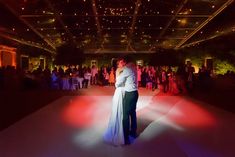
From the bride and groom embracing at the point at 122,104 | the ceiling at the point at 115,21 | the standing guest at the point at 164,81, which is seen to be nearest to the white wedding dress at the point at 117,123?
the bride and groom embracing at the point at 122,104

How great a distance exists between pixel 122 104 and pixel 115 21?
67.0ft

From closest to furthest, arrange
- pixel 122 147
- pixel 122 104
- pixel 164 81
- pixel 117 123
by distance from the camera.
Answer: pixel 122 147 → pixel 117 123 → pixel 122 104 → pixel 164 81

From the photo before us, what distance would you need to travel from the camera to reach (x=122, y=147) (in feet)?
20.9

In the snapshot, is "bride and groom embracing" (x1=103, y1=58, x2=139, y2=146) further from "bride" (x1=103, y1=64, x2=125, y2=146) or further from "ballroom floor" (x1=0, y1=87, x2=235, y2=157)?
"ballroom floor" (x1=0, y1=87, x2=235, y2=157)

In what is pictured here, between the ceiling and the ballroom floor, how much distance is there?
12.2 m

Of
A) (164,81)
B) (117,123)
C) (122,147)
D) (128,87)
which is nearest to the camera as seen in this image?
(122,147)

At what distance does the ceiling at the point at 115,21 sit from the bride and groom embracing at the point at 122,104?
15.7 meters

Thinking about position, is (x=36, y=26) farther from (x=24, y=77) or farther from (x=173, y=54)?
(x=173, y=54)

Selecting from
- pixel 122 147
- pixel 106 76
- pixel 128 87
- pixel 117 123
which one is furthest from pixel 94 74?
pixel 122 147

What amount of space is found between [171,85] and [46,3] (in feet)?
29.4

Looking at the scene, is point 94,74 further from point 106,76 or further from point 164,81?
point 164,81

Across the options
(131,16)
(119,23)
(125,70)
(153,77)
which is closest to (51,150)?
(125,70)

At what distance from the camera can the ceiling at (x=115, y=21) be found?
2245 centimetres

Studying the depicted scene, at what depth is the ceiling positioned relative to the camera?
73.7ft
